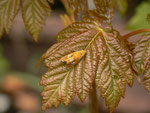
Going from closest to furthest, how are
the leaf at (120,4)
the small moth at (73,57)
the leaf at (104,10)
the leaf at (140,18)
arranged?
the small moth at (73,57) → the leaf at (104,10) → the leaf at (120,4) → the leaf at (140,18)

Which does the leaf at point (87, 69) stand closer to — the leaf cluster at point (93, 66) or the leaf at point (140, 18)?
the leaf cluster at point (93, 66)

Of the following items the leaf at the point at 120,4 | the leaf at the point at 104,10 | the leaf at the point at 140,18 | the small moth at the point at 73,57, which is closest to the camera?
the small moth at the point at 73,57

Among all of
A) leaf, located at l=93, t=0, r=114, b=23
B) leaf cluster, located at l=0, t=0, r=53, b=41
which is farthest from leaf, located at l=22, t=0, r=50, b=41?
leaf, located at l=93, t=0, r=114, b=23

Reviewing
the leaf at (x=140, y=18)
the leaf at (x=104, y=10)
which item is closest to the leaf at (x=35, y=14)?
the leaf at (x=104, y=10)

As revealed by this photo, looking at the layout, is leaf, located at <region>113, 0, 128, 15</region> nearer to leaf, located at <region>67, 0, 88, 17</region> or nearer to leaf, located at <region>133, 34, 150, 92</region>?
leaf, located at <region>67, 0, 88, 17</region>

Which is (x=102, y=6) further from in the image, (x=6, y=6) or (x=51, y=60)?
(x=6, y=6)

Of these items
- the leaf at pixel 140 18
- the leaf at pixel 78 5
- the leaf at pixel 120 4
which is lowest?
the leaf at pixel 78 5

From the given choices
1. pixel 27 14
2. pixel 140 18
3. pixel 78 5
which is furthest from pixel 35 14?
pixel 140 18
